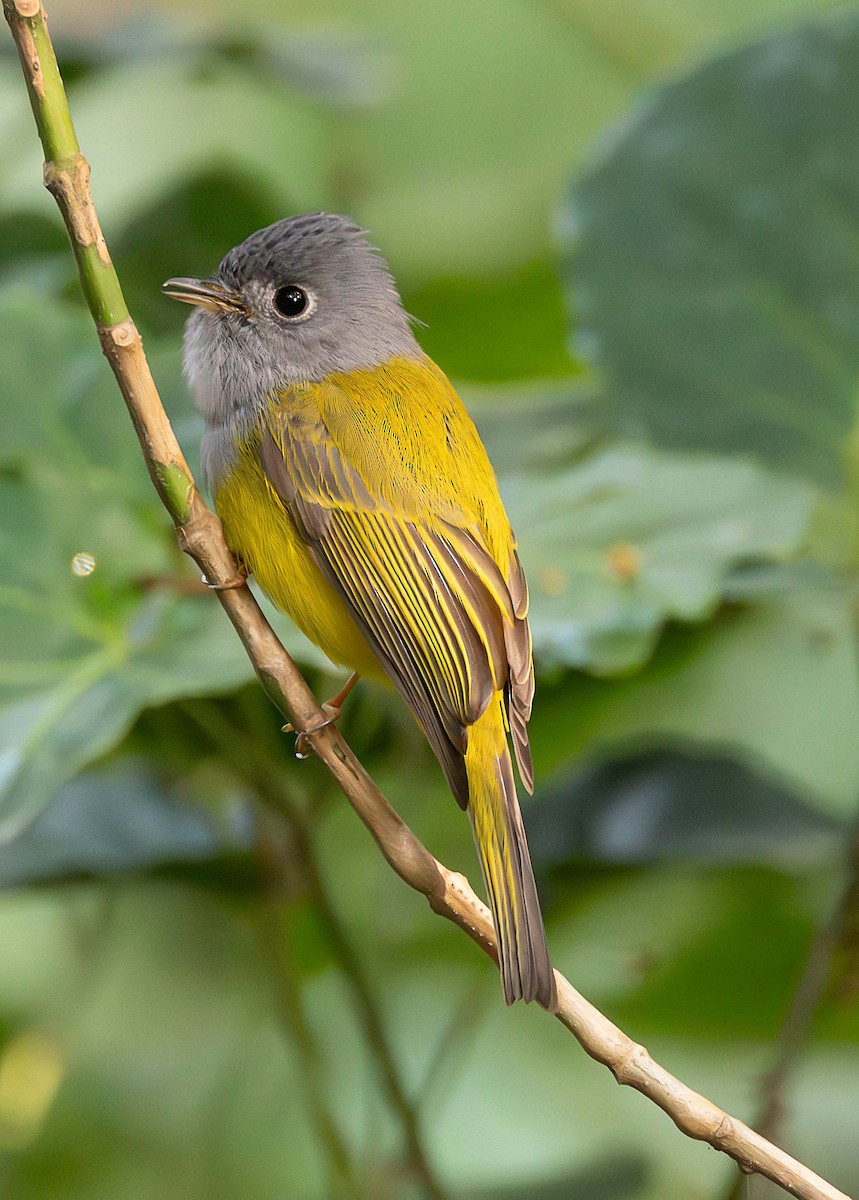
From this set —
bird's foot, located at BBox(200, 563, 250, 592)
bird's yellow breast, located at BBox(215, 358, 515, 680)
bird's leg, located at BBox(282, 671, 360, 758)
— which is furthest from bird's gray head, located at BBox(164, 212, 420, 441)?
bird's foot, located at BBox(200, 563, 250, 592)

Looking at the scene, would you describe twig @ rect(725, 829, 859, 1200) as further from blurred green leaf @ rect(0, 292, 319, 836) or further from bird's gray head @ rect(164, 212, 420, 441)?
bird's gray head @ rect(164, 212, 420, 441)

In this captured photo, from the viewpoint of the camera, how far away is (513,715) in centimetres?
130

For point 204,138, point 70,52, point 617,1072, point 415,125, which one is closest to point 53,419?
point 70,52

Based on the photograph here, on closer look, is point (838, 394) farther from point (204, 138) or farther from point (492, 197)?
point (204, 138)

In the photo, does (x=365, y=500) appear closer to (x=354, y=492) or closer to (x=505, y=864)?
(x=354, y=492)

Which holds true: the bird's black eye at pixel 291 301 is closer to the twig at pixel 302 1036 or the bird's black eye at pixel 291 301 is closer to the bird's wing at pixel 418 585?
the bird's wing at pixel 418 585

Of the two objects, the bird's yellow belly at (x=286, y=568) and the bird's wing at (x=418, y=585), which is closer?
the bird's wing at (x=418, y=585)

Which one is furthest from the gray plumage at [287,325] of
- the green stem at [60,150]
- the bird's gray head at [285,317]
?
the green stem at [60,150]

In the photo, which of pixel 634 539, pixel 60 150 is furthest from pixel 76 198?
pixel 634 539

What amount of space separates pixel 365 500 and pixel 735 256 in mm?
1091

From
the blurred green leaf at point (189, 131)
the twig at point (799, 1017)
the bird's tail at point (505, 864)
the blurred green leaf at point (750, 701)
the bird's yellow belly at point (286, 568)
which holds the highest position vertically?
the blurred green leaf at point (189, 131)

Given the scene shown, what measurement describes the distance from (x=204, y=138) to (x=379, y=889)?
1862 millimetres

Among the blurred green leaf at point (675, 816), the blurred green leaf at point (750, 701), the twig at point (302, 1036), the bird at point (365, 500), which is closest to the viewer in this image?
the bird at point (365, 500)

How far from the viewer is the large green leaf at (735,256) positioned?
2119 millimetres
